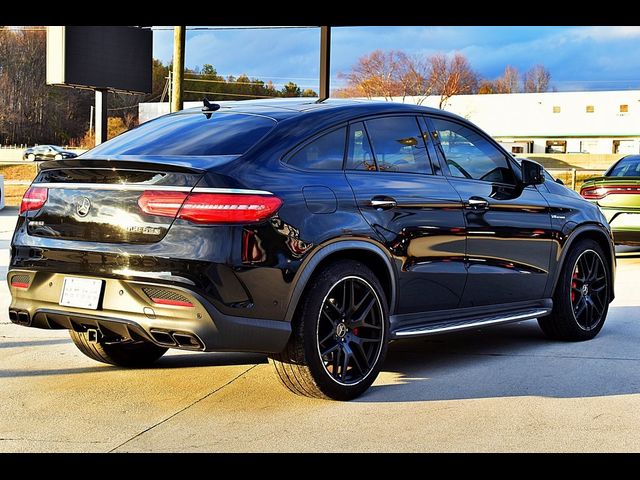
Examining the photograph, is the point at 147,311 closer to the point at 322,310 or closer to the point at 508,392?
the point at 322,310

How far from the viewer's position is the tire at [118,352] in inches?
255

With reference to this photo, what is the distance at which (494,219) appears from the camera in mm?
6785

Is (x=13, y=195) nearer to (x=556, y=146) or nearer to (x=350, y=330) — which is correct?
(x=350, y=330)

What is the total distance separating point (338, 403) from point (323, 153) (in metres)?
1.44

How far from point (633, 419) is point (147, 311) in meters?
2.64

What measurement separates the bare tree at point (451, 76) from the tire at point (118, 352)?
74.6 metres

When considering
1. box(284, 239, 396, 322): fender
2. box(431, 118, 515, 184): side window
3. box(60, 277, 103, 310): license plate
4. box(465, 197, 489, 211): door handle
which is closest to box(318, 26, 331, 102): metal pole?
box(431, 118, 515, 184): side window

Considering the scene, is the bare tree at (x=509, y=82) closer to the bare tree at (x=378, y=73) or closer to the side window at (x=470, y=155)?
the bare tree at (x=378, y=73)

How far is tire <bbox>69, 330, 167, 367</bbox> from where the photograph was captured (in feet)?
21.2

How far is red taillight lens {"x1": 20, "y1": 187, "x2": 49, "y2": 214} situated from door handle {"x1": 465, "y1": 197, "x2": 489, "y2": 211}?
2.69 m

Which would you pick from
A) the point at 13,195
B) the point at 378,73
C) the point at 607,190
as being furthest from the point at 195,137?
the point at 378,73

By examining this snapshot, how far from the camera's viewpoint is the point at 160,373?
643cm

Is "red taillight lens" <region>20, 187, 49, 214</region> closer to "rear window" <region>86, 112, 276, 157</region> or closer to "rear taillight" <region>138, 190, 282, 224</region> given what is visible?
"rear window" <region>86, 112, 276, 157</region>

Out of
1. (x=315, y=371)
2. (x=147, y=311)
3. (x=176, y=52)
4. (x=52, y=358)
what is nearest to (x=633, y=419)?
(x=315, y=371)
